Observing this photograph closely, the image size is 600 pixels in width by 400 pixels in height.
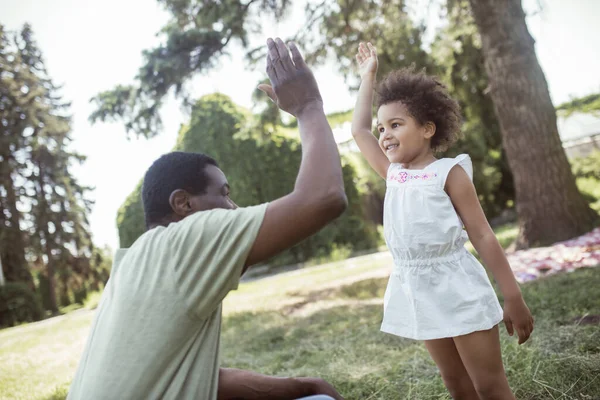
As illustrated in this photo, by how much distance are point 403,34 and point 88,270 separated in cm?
1596

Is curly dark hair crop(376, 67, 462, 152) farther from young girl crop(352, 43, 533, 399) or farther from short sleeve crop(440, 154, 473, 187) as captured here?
short sleeve crop(440, 154, 473, 187)

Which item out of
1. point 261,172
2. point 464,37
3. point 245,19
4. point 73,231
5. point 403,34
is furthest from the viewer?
point 73,231

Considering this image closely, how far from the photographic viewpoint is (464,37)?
38.1 feet

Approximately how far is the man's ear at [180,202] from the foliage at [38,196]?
1762 cm

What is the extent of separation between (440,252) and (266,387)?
34.2 inches

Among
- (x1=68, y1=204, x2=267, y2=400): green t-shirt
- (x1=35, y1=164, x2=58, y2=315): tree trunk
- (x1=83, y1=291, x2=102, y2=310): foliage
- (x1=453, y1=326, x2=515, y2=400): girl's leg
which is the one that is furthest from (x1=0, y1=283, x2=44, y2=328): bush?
(x1=453, y1=326, x2=515, y2=400): girl's leg

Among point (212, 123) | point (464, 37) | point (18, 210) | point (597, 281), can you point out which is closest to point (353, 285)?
point (597, 281)

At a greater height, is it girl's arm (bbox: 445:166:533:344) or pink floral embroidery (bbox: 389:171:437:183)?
pink floral embroidery (bbox: 389:171:437:183)

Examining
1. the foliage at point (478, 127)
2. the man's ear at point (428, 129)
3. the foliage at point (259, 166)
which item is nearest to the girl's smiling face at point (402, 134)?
the man's ear at point (428, 129)

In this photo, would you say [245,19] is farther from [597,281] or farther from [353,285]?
[597,281]

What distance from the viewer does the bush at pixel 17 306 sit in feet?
42.7

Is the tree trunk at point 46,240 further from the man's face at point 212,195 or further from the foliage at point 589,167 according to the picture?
the man's face at point 212,195

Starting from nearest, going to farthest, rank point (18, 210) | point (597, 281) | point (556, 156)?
1. point (597, 281)
2. point (556, 156)
3. point (18, 210)

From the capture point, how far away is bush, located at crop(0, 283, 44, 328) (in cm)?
1302
